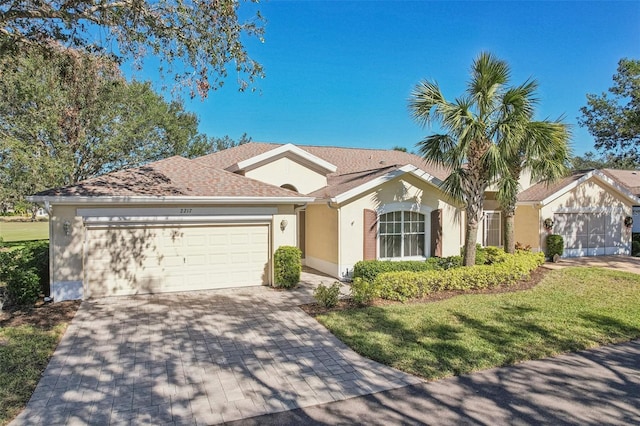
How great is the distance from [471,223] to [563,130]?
438 cm

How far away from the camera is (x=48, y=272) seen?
36.6 ft

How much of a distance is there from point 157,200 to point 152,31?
15.2ft

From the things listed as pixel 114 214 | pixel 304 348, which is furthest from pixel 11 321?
pixel 304 348

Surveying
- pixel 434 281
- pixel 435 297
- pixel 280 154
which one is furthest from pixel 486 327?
pixel 280 154

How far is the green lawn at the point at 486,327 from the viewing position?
6.63 meters

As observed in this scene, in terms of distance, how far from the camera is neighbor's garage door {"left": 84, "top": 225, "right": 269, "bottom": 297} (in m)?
11.1

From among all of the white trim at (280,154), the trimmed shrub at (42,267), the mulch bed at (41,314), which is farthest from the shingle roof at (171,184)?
the mulch bed at (41,314)

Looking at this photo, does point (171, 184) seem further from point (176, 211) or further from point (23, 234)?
point (23, 234)

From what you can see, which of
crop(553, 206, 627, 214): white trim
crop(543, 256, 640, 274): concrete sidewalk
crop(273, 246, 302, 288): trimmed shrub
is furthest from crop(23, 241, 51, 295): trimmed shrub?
crop(553, 206, 627, 214): white trim

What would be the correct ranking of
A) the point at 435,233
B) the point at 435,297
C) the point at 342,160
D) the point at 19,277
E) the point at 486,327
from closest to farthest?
the point at 486,327
the point at 19,277
the point at 435,297
the point at 435,233
the point at 342,160

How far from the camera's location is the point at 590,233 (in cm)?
1905

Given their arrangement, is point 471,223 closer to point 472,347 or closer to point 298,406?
point 472,347

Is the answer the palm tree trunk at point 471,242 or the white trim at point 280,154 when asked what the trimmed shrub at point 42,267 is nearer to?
the white trim at point 280,154

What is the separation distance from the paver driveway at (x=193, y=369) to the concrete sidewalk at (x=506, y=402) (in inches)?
12.5
